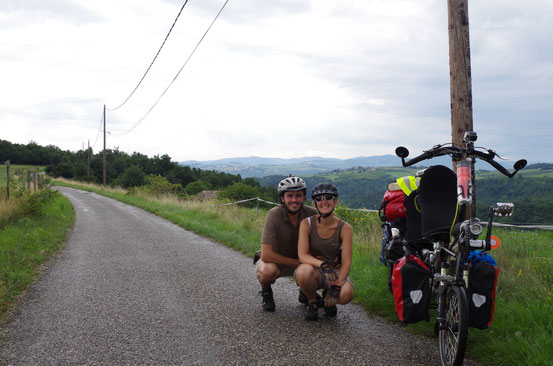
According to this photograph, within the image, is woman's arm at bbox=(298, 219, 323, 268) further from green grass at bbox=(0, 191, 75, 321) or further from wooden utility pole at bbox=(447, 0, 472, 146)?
green grass at bbox=(0, 191, 75, 321)

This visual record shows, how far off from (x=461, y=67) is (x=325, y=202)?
101 inches

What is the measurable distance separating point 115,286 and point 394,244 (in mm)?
4017

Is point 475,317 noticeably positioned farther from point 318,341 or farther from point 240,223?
point 240,223

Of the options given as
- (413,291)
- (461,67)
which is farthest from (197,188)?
(413,291)

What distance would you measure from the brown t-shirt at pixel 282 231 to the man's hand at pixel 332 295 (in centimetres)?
86

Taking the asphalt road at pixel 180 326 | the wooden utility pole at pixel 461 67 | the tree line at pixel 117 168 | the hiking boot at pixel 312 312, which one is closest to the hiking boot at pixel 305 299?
the asphalt road at pixel 180 326

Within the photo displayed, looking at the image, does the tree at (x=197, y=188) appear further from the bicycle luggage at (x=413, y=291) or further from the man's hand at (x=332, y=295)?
the bicycle luggage at (x=413, y=291)

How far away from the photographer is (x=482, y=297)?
3.39 metres

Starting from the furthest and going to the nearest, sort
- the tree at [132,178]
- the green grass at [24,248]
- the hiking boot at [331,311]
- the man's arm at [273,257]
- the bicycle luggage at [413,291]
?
the tree at [132,178]
the green grass at [24,248]
the man's arm at [273,257]
the hiking boot at [331,311]
the bicycle luggage at [413,291]

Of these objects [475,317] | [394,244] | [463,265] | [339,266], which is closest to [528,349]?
[475,317]

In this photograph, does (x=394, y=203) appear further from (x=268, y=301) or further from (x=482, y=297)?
(x=268, y=301)

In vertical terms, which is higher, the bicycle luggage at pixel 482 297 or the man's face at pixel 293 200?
the man's face at pixel 293 200

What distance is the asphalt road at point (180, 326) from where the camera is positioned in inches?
148

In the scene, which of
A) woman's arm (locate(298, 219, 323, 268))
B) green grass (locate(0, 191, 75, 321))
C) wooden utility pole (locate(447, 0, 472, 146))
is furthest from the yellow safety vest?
green grass (locate(0, 191, 75, 321))
